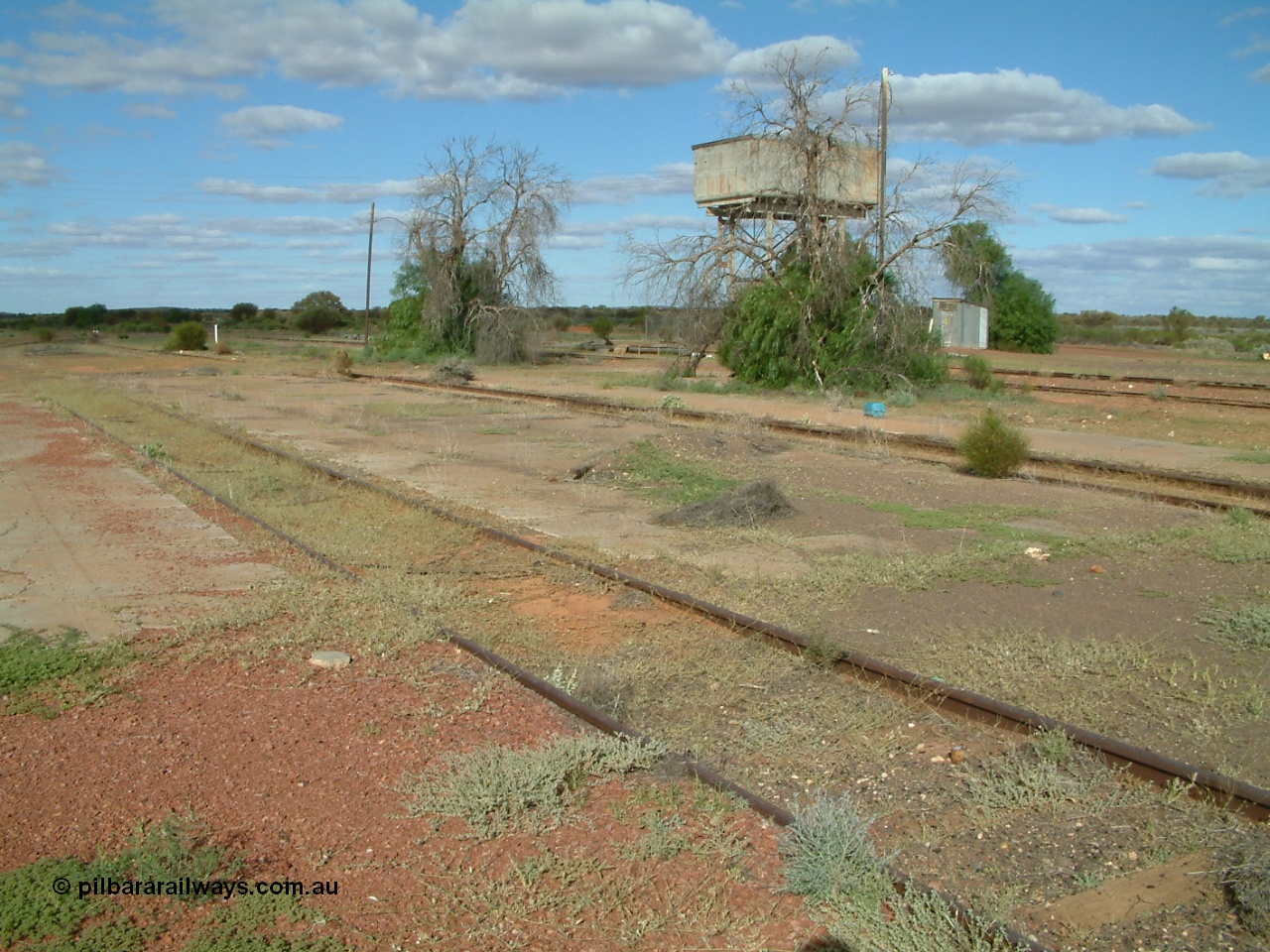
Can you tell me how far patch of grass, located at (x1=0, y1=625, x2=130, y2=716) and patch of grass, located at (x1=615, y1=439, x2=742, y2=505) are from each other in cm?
780

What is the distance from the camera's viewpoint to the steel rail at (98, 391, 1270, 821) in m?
5.79

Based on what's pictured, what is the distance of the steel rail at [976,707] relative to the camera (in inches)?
228

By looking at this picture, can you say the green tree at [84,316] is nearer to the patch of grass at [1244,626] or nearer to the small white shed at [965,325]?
the small white shed at [965,325]

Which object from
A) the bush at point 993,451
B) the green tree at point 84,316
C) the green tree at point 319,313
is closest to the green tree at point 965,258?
the bush at point 993,451

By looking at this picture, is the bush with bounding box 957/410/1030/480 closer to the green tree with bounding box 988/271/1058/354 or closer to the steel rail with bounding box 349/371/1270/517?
the steel rail with bounding box 349/371/1270/517

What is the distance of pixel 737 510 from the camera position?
13.3 meters

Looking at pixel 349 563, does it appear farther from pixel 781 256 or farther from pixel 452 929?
pixel 781 256

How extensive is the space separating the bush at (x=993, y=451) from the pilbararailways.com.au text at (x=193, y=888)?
13515mm

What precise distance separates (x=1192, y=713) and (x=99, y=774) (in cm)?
624

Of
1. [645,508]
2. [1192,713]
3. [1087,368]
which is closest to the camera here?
[1192,713]

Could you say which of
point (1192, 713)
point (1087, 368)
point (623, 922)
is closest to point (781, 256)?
point (1087, 368)

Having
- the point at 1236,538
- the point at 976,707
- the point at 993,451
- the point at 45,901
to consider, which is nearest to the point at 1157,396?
the point at 993,451

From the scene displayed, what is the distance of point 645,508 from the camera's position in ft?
48.1

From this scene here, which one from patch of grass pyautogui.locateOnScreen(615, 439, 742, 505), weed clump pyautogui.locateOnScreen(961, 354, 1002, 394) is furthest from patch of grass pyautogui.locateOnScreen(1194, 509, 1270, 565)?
weed clump pyautogui.locateOnScreen(961, 354, 1002, 394)
